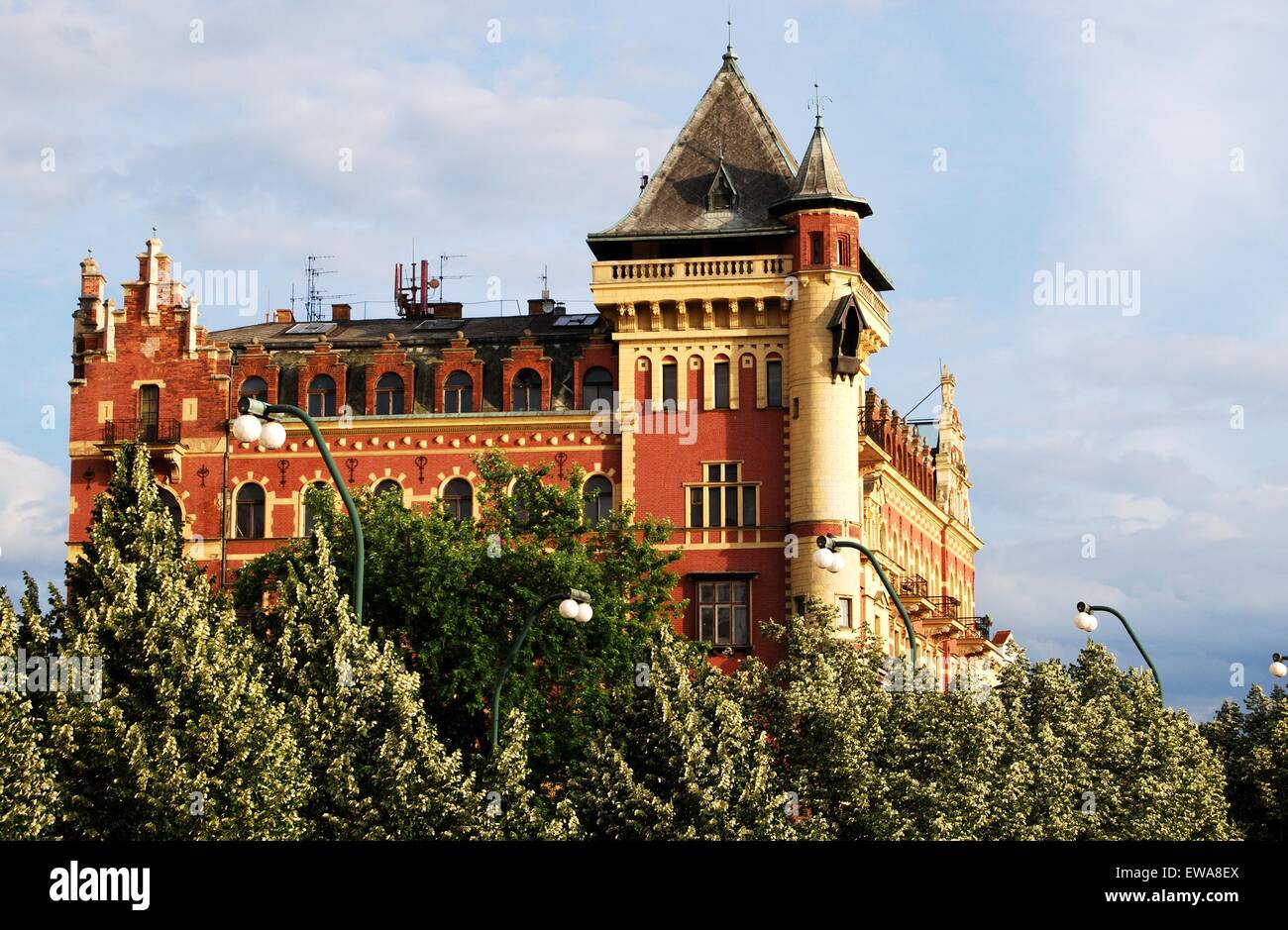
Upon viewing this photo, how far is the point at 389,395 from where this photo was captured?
258 feet

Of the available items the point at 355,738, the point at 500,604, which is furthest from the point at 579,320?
the point at 355,738

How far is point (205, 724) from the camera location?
3750cm

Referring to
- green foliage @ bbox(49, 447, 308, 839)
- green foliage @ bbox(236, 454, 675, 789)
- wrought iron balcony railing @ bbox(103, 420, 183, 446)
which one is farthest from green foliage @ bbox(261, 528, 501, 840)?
wrought iron balcony railing @ bbox(103, 420, 183, 446)

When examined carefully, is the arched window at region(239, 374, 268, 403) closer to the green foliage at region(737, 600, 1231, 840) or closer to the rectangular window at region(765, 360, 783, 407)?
the rectangular window at region(765, 360, 783, 407)

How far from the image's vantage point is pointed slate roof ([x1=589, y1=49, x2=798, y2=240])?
77688 millimetres

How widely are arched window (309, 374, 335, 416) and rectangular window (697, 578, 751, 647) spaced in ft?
51.3

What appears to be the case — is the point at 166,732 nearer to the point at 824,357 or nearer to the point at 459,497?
the point at 459,497

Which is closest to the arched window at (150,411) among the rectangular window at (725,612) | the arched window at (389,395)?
the arched window at (389,395)

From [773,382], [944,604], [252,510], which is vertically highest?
[773,382]

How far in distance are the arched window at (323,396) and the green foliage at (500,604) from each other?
9776mm

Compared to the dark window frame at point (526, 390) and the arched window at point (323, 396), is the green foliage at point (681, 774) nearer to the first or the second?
the dark window frame at point (526, 390)

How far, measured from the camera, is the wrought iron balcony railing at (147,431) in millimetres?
78000

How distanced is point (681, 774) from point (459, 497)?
32.3 metres
